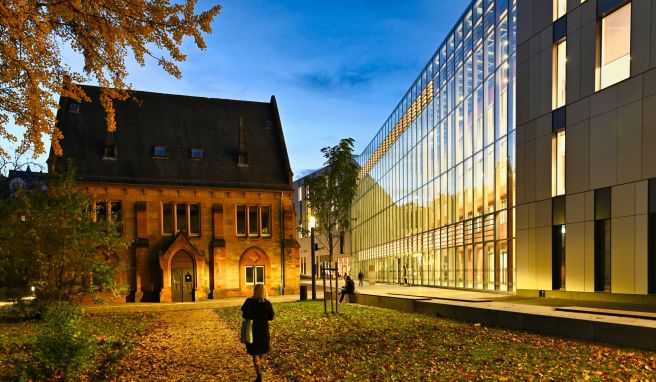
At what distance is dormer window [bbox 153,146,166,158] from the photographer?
40.7 meters

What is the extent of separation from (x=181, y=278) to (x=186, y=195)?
6.30 meters

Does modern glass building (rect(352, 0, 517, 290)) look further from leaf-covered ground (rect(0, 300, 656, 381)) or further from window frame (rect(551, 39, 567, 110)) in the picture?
leaf-covered ground (rect(0, 300, 656, 381))

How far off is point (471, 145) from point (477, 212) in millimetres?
4564

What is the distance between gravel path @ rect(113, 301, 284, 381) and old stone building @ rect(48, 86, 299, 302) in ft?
67.0

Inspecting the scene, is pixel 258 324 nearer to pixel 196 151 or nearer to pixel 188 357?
pixel 188 357

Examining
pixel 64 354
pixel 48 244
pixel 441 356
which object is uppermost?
pixel 48 244

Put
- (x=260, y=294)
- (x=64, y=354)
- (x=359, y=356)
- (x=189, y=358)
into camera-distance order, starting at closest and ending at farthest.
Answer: (x=64, y=354) < (x=260, y=294) < (x=359, y=356) < (x=189, y=358)

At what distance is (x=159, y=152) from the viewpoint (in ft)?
134

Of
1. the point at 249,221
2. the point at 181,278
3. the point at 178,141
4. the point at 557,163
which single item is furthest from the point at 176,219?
the point at 557,163

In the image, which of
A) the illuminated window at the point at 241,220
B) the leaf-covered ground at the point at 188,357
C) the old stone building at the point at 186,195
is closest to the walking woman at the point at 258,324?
the leaf-covered ground at the point at 188,357

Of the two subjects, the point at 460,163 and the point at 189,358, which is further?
the point at 460,163

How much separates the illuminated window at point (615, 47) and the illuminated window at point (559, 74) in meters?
2.53

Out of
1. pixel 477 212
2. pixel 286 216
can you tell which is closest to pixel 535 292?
pixel 477 212

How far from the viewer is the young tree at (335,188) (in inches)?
1234
